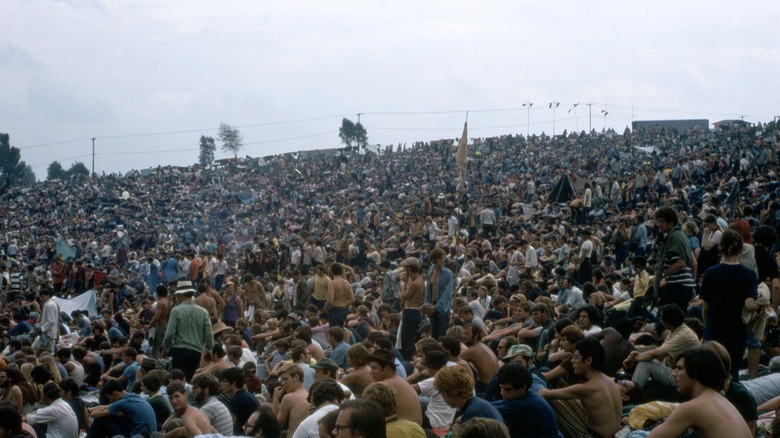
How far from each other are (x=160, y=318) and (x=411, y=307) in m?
4.11

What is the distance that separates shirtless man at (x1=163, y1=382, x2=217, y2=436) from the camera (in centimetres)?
739

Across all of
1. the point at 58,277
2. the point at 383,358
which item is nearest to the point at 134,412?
the point at 383,358

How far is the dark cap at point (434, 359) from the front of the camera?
7.32m

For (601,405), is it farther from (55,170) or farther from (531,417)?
(55,170)

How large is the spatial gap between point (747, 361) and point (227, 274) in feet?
54.2

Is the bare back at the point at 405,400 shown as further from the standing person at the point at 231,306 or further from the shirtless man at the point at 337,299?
the standing person at the point at 231,306

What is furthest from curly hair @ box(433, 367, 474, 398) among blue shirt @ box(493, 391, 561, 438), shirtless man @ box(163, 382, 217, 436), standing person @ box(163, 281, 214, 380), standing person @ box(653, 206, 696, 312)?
standing person @ box(163, 281, 214, 380)

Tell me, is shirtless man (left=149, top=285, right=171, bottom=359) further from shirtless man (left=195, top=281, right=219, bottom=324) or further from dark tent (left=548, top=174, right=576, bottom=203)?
dark tent (left=548, top=174, right=576, bottom=203)

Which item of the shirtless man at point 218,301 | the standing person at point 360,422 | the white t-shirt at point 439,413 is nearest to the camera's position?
the standing person at point 360,422

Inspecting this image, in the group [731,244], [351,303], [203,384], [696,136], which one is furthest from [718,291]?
Result: [696,136]

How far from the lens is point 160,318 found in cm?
1338

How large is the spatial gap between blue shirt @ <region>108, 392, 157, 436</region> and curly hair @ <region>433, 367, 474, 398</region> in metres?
3.88

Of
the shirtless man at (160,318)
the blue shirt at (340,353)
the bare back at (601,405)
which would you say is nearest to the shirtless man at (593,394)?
the bare back at (601,405)

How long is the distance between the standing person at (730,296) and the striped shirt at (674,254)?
1207 millimetres
